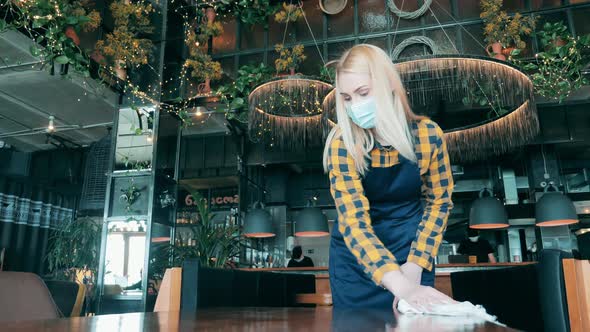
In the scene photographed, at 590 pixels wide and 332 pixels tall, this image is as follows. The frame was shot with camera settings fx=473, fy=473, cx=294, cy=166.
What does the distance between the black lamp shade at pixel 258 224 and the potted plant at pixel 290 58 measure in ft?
7.29

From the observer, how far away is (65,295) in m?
3.65

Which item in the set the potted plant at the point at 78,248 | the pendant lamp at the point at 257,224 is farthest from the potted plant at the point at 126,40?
the potted plant at the point at 78,248

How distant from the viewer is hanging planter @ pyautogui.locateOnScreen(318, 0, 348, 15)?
5.84m

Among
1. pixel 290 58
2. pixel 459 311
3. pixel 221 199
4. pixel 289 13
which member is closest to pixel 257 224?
pixel 290 58

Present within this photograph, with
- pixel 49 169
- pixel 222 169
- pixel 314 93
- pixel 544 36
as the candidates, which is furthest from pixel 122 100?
pixel 49 169

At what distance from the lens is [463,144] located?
532cm

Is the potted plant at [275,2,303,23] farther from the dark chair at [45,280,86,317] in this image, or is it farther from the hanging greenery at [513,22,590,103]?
the dark chair at [45,280,86,317]

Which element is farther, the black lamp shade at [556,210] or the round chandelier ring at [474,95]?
the black lamp shade at [556,210]

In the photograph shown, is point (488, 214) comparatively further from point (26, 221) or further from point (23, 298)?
point (26, 221)

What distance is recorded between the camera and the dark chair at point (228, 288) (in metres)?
1.78

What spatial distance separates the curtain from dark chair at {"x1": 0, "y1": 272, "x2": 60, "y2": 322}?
880cm

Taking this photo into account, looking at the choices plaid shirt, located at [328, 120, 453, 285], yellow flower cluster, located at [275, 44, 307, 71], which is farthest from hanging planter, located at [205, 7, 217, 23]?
plaid shirt, located at [328, 120, 453, 285]

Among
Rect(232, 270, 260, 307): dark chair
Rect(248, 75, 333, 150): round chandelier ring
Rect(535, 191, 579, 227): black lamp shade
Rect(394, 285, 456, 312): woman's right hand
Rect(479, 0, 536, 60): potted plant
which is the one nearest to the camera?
Rect(394, 285, 456, 312): woman's right hand

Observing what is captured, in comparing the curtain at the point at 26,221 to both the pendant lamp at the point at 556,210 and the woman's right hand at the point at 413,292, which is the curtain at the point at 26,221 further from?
the woman's right hand at the point at 413,292
